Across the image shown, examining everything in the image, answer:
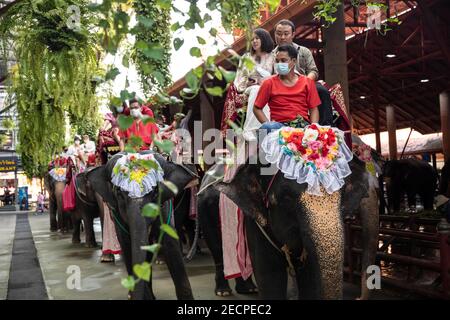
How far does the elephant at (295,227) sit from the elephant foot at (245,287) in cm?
227

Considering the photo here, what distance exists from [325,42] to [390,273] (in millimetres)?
4377

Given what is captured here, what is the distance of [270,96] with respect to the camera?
4.09 metres

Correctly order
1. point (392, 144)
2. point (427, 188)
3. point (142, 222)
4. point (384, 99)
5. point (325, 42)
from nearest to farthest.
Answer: point (142, 222)
point (325, 42)
point (427, 188)
point (392, 144)
point (384, 99)

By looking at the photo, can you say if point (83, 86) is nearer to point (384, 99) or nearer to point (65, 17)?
point (65, 17)

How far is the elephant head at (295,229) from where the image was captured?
319 centimetres

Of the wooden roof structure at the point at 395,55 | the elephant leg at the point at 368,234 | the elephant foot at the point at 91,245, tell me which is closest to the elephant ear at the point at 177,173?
the wooden roof structure at the point at 395,55

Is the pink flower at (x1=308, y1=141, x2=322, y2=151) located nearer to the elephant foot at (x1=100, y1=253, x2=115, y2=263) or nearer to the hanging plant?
the hanging plant

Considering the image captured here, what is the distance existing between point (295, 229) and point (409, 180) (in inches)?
350

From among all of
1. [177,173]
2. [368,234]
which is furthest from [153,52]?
[368,234]

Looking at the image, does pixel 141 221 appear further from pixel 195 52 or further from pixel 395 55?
pixel 395 55

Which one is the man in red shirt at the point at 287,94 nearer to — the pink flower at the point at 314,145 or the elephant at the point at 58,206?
the pink flower at the point at 314,145

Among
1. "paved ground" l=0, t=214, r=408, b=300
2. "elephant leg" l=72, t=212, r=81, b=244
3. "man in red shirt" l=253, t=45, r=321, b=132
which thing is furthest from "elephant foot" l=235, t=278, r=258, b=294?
"elephant leg" l=72, t=212, r=81, b=244

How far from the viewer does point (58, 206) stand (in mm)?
15086
